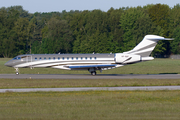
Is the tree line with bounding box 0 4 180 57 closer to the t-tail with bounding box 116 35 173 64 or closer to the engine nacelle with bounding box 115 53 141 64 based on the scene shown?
the t-tail with bounding box 116 35 173 64

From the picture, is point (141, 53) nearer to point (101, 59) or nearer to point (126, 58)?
point (126, 58)

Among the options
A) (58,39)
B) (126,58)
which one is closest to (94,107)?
(126,58)

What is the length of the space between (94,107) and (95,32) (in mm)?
92824

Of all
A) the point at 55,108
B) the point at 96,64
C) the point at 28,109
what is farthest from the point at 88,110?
the point at 96,64

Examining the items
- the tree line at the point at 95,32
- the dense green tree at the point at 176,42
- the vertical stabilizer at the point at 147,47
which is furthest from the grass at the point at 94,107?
the dense green tree at the point at 176,42

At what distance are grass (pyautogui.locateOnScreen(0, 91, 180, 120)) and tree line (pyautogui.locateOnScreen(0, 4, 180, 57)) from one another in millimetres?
81753

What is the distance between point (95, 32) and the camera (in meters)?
106

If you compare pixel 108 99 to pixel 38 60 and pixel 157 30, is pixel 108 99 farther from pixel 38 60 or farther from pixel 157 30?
pixel 157 30

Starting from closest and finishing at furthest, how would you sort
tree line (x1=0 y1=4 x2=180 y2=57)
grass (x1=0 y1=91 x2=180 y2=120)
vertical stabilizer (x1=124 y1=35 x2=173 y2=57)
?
grass (x1=0 y1=91 x2=180 y2=120) → vertical stabilizer (x1=124 y1=35 x2=173 y2=57) → tree line (x1=0 y1=4 x2=180 y2=57)

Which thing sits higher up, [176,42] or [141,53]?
[176,42]

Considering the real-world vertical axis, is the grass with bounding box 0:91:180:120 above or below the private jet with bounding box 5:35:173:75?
below

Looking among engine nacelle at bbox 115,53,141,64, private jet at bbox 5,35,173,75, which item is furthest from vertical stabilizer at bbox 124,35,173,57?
engine nacelle at bbox 115,53,141,64

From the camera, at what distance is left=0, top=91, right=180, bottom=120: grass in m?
12.5

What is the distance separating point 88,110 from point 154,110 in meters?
3.32
